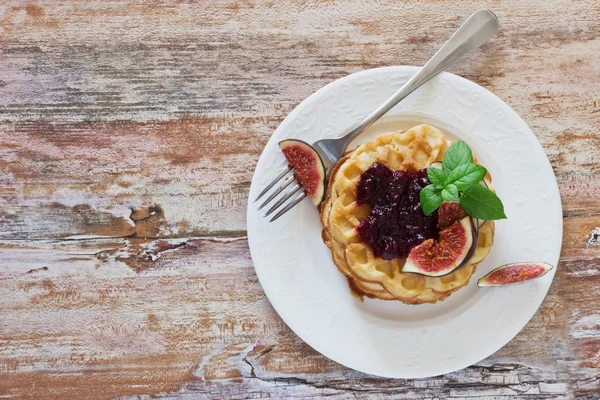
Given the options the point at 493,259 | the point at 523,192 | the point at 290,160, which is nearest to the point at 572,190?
the point at 523,192

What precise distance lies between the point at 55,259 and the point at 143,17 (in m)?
1.53

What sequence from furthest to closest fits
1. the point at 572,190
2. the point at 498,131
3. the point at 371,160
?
the point at 572,190 → the point at 498,131 → the point at 371,160

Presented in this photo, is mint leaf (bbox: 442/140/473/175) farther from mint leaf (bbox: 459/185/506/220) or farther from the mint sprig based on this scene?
Result: mint leaf (bbox: 459/185/506/220)

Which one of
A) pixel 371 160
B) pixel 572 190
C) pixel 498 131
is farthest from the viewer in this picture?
pixel 572 190

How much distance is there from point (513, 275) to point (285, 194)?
1283 millimetres

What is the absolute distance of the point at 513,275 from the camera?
313cm

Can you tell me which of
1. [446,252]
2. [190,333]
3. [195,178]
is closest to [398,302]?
[446,252]

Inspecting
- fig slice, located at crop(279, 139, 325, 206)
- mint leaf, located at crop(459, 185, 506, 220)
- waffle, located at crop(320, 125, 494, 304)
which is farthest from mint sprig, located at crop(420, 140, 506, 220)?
fig slice, located at crop(279, 139, 325, 206)

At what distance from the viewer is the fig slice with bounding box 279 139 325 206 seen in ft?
10.4

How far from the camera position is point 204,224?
3.48 metres

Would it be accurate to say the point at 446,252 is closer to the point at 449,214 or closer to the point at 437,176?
the point at 449,214

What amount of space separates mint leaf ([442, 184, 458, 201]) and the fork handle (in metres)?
0.66

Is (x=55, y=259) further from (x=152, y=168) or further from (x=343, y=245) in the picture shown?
(x=343, y=245)

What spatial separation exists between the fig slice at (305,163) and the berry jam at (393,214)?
288 mm
